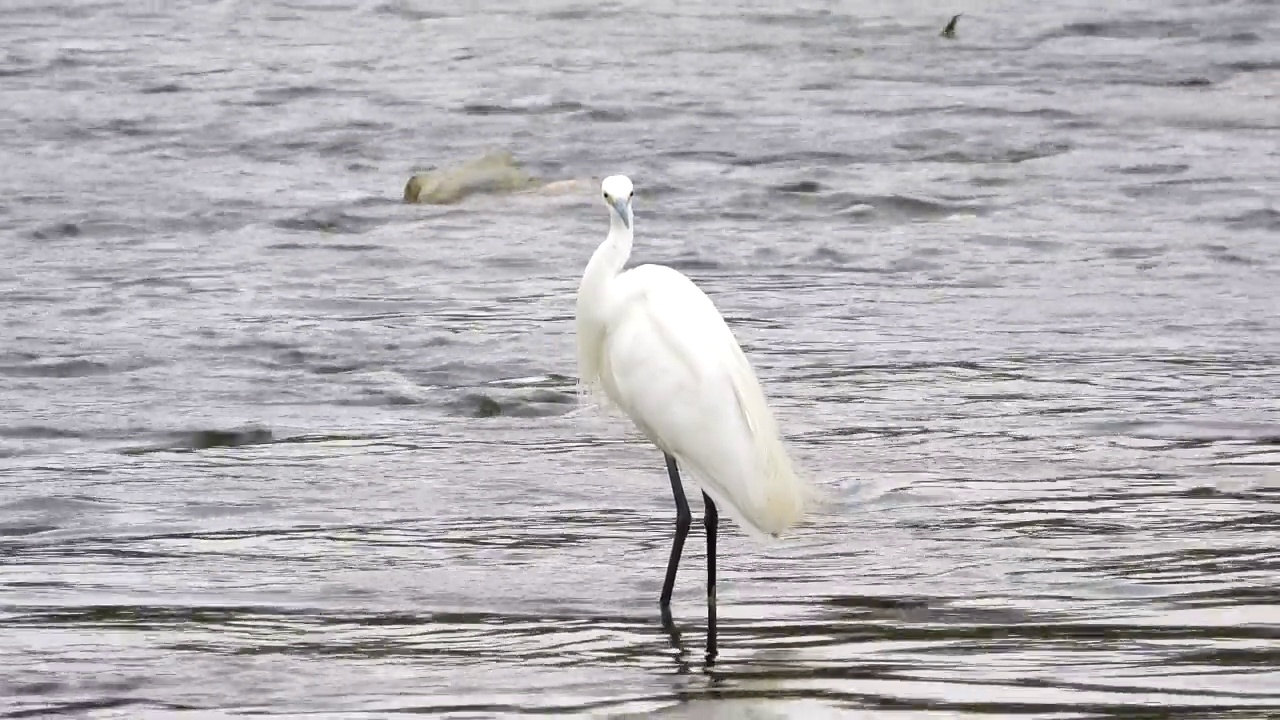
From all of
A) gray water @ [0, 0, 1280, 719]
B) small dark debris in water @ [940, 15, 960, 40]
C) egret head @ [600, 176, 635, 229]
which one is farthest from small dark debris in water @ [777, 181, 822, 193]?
egret head @ [600, 176, 635, 229]

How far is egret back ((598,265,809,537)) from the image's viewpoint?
5512 millimetres

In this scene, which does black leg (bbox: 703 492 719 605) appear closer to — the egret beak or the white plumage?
the white plumage

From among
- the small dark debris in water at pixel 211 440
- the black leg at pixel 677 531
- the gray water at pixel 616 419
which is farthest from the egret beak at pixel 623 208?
the small dark debris in water at pixel 211 440

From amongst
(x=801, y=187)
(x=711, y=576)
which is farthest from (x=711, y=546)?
(x=801, y=187)

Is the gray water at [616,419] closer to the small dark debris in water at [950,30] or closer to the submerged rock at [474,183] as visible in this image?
the submerged rock at [474,183]

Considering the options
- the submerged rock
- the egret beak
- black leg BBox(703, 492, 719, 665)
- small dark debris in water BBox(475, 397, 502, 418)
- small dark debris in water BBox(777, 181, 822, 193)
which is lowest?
small dark debris in water BBox(777, 181, 822, 193)

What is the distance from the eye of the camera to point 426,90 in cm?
1711

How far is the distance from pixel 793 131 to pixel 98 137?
16.0 ft

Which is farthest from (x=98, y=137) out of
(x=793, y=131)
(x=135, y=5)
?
(x=135, y=5)

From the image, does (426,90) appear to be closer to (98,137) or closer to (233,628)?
(98,137)

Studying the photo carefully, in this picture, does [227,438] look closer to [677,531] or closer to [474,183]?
[677,531]

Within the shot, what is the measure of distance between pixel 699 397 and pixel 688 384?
0.05m

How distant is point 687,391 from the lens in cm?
561

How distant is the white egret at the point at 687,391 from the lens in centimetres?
551
